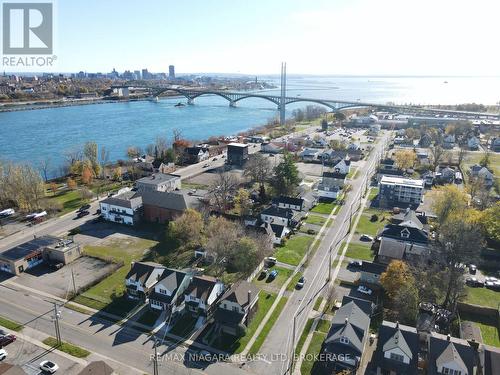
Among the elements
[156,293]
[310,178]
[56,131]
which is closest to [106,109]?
[56,131]

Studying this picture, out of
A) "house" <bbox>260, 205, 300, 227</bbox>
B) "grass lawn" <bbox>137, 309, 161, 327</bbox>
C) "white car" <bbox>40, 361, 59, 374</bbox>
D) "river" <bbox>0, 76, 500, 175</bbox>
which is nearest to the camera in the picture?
"white car" <bbox>40, 361, 59, 374</bbox>

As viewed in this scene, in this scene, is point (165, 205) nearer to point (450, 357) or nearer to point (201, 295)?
point (201, 295)

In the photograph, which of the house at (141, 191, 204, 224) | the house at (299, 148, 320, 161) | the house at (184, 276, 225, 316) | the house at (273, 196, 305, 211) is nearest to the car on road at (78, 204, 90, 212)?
the house at (141, 191, 204, 224)

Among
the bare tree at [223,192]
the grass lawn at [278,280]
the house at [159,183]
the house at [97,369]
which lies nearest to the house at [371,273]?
the grass lawn at [278,280]

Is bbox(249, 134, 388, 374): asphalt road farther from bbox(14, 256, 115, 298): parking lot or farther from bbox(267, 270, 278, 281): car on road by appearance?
bbox(14, 256, 115, 298): parking lot

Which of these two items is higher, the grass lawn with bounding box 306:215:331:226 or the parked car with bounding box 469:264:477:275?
the grass lawn with bounding box 306:215:331:226

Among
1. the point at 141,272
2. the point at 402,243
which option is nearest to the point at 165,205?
the point at 141,272

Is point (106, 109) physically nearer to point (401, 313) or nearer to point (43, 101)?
point (43, 101)
